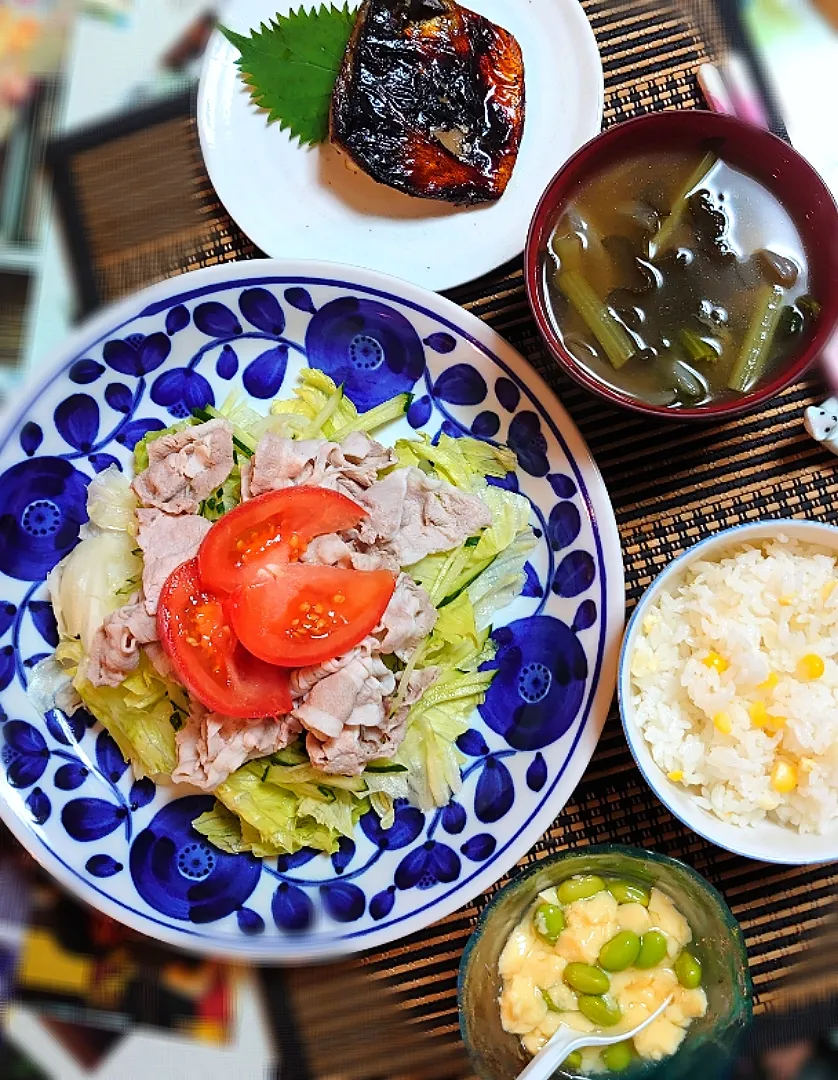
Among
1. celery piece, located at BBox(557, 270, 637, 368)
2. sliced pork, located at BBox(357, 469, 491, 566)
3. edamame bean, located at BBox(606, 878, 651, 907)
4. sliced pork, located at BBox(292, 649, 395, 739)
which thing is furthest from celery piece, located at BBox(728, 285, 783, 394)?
edamame bean, located at BBox(606, 878, 651, 907)

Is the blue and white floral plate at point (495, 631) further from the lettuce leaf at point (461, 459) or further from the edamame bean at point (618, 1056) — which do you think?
the edamame bean at point (618, 1056)

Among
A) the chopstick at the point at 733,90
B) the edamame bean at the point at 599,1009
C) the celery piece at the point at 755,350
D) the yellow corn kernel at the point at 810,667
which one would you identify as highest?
the chopstick at the point at 733,90

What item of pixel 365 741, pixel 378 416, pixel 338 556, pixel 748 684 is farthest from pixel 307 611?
pixel 748 684

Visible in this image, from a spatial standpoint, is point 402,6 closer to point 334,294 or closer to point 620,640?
point 334,294

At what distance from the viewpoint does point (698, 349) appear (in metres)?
2.12

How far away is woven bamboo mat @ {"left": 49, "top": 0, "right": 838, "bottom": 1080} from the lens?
7.60 ft

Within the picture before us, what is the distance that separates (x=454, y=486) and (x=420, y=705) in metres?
0.55

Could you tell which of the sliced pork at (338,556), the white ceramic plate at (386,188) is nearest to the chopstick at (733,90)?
the white ceramic plate at (386,188)

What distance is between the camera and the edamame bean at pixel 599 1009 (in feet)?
6.71

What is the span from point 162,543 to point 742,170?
1.65 m

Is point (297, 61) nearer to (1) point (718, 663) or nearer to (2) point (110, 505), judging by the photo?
(2) point (110, 505)

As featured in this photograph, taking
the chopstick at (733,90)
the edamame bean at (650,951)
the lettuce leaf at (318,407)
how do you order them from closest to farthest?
the edamame bean at (650,951)
the lettuce leaf at (318,407)
the chopstick at (733,90)

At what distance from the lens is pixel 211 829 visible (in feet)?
7.41

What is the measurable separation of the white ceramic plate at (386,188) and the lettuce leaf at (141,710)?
1.15 meters
